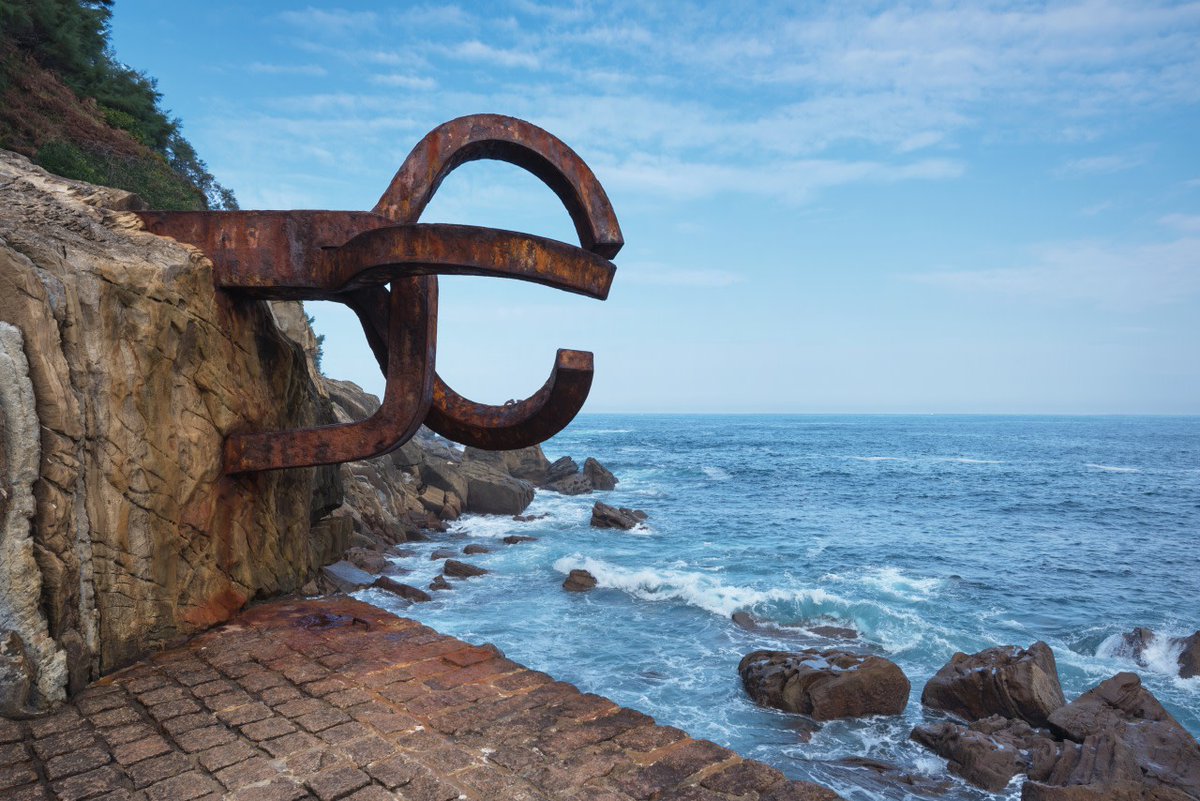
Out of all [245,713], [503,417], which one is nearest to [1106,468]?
[503,417]

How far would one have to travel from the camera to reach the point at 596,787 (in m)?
2.63

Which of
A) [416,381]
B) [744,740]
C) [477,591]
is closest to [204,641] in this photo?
[416,381]

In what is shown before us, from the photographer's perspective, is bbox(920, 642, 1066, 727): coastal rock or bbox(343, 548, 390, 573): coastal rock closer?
bbox(920, 642, 1066, 727): coastal rock

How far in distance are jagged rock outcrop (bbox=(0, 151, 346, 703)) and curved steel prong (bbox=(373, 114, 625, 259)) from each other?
124cm

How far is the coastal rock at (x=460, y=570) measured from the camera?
14039 millimetres

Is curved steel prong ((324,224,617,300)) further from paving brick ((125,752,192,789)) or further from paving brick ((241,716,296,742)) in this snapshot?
paving brick ((125,752,192,789))

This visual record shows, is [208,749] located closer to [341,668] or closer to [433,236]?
[341,668]

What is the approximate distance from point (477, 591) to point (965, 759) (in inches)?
329

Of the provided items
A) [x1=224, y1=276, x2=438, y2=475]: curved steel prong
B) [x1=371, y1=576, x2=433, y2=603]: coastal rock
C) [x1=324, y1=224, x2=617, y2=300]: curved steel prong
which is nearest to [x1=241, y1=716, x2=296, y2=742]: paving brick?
[x1=224, y1=276, x2=438, y2=475]: curved steel prong

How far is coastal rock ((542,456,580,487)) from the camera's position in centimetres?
3055

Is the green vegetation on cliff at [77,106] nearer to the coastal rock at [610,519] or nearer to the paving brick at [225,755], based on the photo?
the coastal rock at [610,519]

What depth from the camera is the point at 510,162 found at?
504 centimetres

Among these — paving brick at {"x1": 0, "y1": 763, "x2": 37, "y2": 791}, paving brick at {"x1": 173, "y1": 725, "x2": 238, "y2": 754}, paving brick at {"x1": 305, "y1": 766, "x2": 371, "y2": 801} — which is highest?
paving brick at {"x1": 305, "y1": 766, "x2": 371, "y2": 801}

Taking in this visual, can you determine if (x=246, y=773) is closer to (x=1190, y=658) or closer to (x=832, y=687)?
(x=832, y=687)
